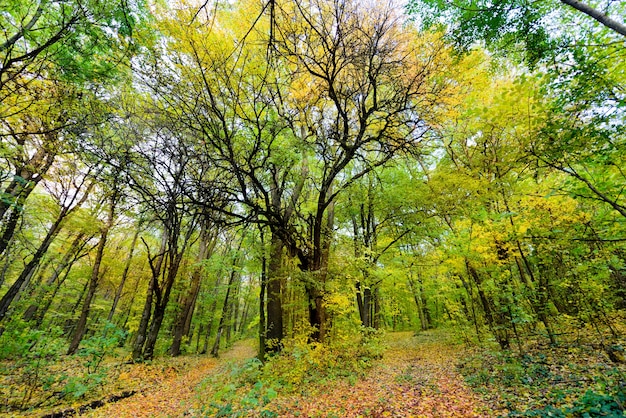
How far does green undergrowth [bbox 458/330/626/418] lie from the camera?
3096 millimetres

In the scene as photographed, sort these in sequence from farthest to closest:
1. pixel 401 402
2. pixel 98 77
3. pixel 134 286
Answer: pixel 134 286 < pixel 401 402 < pixel 98 77

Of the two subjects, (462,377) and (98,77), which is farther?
(462,377)

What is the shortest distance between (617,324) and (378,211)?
7.98m

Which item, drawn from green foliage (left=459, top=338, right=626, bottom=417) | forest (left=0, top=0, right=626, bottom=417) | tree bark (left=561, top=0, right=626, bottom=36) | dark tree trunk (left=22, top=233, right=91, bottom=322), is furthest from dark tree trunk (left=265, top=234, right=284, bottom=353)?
dark tree trunk (left=22, top=233, right=91, bottom=322)

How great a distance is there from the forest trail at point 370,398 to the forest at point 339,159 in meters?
0.07

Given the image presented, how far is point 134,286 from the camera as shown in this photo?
53.7 ft

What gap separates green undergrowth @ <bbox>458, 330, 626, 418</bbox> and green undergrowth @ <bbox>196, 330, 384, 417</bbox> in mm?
2729

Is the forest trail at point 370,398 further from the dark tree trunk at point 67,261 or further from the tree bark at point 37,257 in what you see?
the dark tree trunk at point 67,261

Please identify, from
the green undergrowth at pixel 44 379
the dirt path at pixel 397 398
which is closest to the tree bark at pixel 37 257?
the green undergrowth at pixel 44 379

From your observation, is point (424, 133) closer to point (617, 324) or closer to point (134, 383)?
point (617, 324)

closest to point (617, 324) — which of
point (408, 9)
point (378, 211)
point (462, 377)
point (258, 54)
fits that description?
point (462, 377)

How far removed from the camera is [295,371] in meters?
5.70

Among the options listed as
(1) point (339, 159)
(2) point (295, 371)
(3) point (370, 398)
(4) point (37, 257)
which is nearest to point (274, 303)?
(2) point (295, 371)

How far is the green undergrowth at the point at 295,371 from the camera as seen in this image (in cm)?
514
